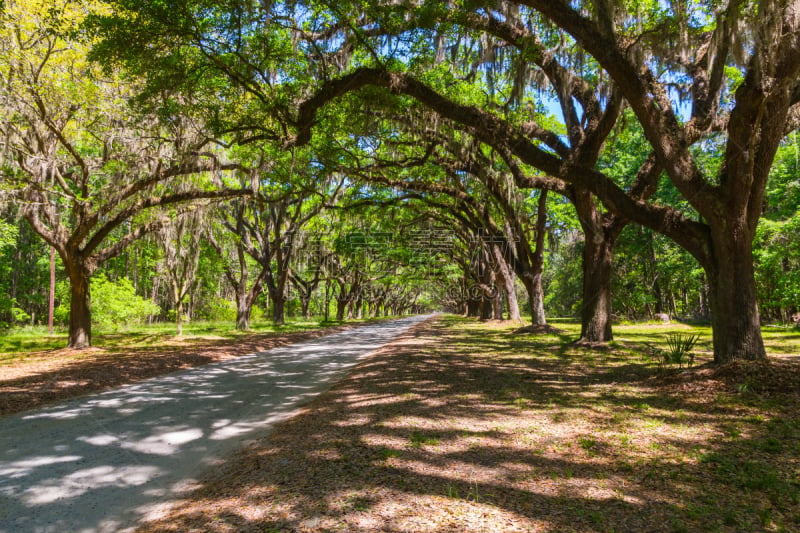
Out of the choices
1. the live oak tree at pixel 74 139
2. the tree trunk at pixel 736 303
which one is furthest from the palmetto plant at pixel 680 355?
the live oak tree at pixel 74 139

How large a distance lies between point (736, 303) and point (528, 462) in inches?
194

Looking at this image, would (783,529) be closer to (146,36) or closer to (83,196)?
(146,36)

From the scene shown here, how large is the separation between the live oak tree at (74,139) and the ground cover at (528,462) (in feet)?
31.7

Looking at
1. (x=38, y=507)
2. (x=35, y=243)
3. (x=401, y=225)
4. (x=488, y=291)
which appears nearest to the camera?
(x=38, y=507)

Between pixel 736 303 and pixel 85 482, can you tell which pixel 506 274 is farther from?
pixel 85 482

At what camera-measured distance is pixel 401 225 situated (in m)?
23.8

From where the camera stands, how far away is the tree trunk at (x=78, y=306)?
1313cm

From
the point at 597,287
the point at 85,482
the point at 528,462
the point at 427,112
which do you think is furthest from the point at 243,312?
the point at 528,462

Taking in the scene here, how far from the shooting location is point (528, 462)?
341 cm

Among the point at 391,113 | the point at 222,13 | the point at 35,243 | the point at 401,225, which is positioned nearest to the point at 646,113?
the point at 391,113

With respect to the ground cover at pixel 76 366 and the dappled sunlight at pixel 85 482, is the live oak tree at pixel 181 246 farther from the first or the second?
the dappled sunlight at pixel 85 482

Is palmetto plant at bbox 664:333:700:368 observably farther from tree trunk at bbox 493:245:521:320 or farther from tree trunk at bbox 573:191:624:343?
tree trunk at bbox 493:245:521:320

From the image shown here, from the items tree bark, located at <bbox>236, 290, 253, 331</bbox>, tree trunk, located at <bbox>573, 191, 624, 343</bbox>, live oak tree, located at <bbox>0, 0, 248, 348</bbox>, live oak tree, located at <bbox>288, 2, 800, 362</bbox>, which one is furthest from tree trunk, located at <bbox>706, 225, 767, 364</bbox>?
tree bark, located at <bbox>236, 290, 253, 331</bbox>

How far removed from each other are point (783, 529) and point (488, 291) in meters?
25.7
